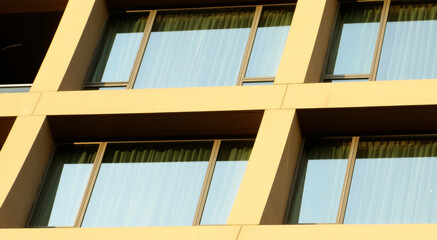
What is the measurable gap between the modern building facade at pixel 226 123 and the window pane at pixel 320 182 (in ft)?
0.07

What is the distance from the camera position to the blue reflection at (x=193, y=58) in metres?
18.3

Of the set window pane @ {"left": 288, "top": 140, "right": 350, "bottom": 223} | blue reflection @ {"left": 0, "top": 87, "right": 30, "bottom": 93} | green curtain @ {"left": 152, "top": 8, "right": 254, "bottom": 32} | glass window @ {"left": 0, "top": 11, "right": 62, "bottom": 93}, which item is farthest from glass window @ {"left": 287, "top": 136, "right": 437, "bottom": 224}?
glass window @ {"left": 0, "top": 11, "right": 62, "bottom": 93}

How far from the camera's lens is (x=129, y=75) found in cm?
1877

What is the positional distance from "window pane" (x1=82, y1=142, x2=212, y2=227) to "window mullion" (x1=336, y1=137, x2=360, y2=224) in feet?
7.33

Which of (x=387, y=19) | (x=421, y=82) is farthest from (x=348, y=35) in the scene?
(x=421, y=82)

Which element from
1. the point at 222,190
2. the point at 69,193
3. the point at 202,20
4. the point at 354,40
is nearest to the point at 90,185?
the point at 69,193

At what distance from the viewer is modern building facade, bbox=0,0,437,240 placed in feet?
52.1

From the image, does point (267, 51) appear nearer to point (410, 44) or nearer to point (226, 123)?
point (226, 123)

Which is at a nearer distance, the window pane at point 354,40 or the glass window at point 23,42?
the window pane at point 354,40

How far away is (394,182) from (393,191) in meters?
0.17

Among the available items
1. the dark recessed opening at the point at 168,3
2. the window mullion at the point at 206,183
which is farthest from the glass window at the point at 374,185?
the dark recessed opening at the point at 168,3

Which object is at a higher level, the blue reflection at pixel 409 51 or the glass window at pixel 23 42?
the glass window at pixel 23 42

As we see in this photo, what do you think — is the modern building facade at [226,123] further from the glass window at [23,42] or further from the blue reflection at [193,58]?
the glass window at [23,42]

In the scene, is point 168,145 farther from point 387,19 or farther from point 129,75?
point 387,19
